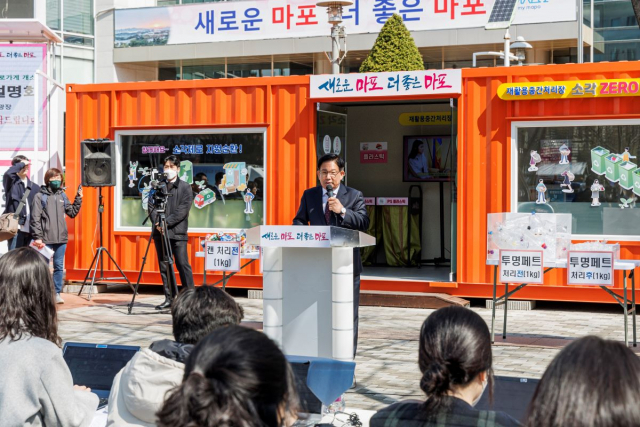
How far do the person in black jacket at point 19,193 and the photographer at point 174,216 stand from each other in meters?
1.86

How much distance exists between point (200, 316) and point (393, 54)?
11255 millimetres

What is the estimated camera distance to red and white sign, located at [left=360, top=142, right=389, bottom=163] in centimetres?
1435

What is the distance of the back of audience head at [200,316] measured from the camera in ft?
9.70

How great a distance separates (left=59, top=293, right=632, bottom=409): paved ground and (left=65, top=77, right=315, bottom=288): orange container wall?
2.31ft

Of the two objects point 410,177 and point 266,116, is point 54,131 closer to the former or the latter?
point 266,116

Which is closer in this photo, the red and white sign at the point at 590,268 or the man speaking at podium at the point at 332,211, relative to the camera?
the man speaking at podium at the point at 332,211

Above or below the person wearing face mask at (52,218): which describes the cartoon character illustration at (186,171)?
above

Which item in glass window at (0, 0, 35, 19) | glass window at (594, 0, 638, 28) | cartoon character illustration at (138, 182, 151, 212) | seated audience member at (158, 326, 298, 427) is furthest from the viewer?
glass window at (0, 0, 35, 19)

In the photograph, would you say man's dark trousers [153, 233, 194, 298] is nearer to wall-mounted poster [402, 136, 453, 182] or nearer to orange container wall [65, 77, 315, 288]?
orange container wall [65, 77, 315, 288]

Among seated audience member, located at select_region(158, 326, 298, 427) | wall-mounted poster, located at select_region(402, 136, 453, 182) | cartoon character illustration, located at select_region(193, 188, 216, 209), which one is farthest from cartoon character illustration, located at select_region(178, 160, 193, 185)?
seated audience member, located at select_region(158, 326, 298, 427)

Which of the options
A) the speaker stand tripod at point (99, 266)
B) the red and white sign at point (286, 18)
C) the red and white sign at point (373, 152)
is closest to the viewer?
the speaker stand tripod at point (99, 266)

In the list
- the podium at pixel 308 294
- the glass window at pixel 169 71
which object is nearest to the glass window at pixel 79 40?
the glass window at pixel 169 71

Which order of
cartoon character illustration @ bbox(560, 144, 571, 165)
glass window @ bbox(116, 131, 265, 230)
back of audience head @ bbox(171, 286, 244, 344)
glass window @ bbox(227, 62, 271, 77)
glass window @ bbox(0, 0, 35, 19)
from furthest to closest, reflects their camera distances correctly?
glass window @ bbox(0, 0, 35, 19)
glass window @ bbox(227, 62, 271, 77)
glass window @ bbox(116, 131, 265, 230)
cartoon character illustration @ bbox(560, 144, 571, 165)
back of audience head @ bbox(171, 286, 244, 344)

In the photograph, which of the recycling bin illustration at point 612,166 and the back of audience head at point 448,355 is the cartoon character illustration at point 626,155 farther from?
the back of audience head at point 448,355
